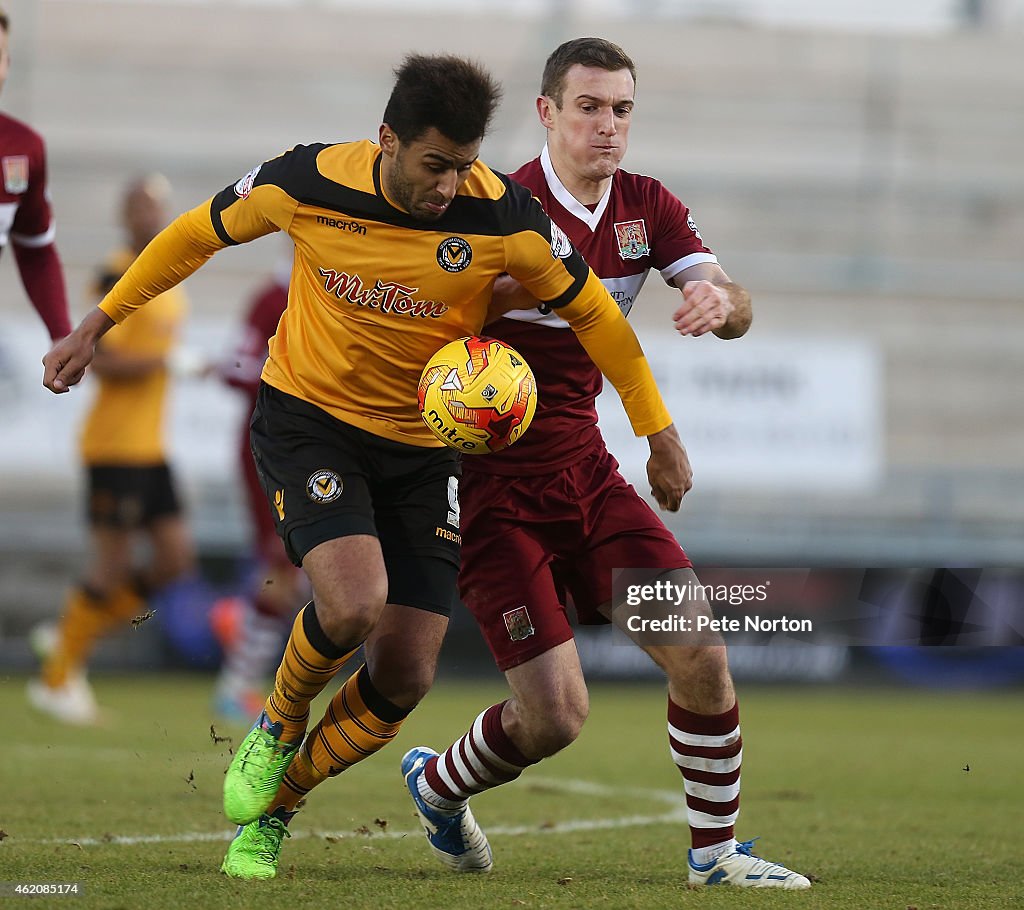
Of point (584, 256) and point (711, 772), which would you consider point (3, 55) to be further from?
point (711, 772)

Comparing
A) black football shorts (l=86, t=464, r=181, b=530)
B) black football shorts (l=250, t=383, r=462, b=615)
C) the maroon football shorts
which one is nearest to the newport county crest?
the maroon football shorts

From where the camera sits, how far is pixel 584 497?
4.89 meters

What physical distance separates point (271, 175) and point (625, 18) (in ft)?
46.2

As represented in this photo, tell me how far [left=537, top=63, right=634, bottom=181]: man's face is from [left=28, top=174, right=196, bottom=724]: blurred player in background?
5383 millimetres

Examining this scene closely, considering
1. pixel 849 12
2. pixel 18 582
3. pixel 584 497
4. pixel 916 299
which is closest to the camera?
pixel 584 497

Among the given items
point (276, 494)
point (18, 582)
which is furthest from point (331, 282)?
point (18, 582)

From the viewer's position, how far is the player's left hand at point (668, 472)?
4516 millimetres

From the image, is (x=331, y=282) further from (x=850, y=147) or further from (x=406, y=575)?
(x=850, y=147)

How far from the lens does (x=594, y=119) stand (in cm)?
480

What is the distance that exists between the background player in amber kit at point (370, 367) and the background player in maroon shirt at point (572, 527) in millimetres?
176

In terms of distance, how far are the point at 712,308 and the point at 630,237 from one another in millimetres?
551

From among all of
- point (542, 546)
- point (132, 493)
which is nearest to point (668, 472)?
point (542, 546)

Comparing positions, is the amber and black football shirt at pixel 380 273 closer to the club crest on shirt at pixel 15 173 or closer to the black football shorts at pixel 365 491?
the black football shorts at pixel 365 491

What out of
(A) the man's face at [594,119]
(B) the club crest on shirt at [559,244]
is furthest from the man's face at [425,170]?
(A) the man's face at [594,119]
